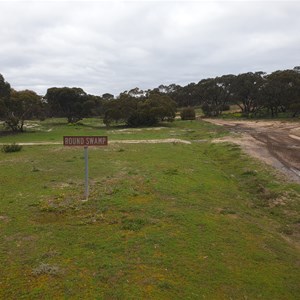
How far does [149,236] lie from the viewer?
26.8 feet

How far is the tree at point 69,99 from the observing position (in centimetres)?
6075

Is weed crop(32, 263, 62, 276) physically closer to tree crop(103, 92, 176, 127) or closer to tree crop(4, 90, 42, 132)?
tree crop(4, 90, 42, 132)

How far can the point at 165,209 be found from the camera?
1034 centimetres

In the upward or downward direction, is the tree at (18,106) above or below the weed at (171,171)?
above

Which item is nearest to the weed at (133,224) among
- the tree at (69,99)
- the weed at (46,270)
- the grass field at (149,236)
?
the grass field at (149,236)

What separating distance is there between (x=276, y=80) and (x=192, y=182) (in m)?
61.9

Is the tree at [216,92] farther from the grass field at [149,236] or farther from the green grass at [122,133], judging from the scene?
the grass field at [149,236]

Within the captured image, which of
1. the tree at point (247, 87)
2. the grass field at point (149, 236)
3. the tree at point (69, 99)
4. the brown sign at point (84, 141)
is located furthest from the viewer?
the tree at point (247, 87)

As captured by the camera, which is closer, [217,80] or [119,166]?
[119,166]

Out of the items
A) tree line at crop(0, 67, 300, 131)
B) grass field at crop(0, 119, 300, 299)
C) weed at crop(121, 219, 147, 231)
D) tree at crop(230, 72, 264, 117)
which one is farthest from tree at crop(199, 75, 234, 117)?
weed at crop(121, 219, 147, 231)

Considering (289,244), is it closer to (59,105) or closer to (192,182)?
(192,182)

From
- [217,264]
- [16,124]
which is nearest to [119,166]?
[217,264]

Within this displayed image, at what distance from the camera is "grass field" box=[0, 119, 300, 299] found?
6.06 m

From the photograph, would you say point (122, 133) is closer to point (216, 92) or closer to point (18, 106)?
point (18, 106)
